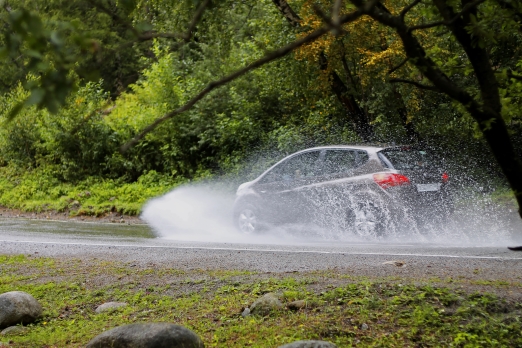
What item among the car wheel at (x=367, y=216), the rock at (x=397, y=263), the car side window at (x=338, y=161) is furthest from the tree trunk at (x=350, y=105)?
the rock at (x=397, y=263)

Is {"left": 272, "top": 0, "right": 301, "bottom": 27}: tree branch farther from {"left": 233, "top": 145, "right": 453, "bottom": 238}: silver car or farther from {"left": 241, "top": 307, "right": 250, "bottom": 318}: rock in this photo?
{"left": 241, "top": 307, "right": 250, "bottom": 318}: rock

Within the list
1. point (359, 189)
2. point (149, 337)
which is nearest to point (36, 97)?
point (149, 337)

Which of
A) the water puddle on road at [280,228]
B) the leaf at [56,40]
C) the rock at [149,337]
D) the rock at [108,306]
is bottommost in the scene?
the rock at [149,337]

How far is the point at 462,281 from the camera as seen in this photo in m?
7.21

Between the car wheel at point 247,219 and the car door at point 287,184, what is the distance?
0.39 meters

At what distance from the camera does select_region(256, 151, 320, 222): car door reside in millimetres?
13328

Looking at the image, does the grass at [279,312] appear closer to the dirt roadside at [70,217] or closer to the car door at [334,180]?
the car door at [334,180]

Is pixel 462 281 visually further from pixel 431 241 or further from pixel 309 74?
pixel 309 74

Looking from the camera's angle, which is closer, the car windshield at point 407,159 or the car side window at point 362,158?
the car windshield at point 407,159

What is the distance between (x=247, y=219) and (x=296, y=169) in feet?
5.59

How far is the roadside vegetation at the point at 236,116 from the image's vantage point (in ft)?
51.1

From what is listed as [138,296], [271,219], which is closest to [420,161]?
[271,219]

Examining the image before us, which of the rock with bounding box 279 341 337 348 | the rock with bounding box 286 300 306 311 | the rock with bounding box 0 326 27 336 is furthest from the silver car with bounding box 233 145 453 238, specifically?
the rock with bounding box 279 341 337 348

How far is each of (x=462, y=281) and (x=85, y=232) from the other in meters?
10.5
